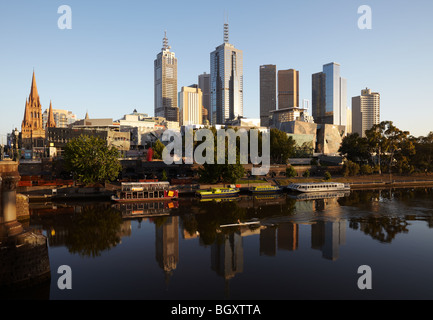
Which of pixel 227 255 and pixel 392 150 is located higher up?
pixel 392 150

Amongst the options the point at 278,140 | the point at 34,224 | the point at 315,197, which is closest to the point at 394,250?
Answer: the point at 315,197

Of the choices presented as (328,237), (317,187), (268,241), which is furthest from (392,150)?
(268,241)

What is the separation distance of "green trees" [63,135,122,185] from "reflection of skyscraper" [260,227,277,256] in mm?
44955

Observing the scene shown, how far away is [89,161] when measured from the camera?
72188mm

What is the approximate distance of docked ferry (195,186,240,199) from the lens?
246ft

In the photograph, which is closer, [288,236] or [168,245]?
[168,245]

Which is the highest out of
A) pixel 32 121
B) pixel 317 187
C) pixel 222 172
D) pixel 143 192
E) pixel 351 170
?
pixel 32 121

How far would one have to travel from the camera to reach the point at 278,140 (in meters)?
125

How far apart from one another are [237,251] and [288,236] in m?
10.7

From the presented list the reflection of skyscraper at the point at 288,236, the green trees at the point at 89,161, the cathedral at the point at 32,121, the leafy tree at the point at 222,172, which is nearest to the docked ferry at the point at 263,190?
the leafy tree at the point at 222,172

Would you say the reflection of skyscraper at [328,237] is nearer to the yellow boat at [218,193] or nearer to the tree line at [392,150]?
the yellow boat at [218,193]

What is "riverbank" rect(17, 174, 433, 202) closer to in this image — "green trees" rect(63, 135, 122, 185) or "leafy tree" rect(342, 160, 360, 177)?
"leafy tree" rect(342, 160, 360, 177)

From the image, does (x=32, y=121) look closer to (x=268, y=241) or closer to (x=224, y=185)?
(x=224, y=185)
